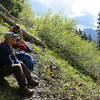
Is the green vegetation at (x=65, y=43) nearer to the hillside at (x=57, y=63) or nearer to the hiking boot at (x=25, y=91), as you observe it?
the hillside at (x=57, y=63)

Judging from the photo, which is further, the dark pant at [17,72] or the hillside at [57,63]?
the hillside at [57,63]

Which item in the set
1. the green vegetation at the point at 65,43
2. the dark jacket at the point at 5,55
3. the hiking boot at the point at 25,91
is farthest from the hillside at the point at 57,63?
the dark jacket at the point at 5,55

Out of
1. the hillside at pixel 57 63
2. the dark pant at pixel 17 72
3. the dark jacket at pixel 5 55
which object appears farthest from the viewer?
the hillside at pixel 57 63

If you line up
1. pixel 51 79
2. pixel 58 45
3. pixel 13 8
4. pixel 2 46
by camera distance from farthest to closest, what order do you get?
pixel 13 8 → pixel 58 45 → pixel 51 79 → pixel 2 46

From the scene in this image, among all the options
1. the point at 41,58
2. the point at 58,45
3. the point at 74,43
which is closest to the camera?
the point at 41,58

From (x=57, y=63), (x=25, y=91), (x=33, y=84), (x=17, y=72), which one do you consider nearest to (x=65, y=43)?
(x=57, y=63)

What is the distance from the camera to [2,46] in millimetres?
10133

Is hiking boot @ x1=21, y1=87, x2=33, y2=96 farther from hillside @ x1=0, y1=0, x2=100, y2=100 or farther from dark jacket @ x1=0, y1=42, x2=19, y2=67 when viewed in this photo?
dark jacket @ x1=0, y1=42, x2=19, y2=67

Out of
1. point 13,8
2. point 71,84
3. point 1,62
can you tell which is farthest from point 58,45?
point 1,62

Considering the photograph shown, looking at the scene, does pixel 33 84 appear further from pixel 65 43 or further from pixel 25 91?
pixel 65 43

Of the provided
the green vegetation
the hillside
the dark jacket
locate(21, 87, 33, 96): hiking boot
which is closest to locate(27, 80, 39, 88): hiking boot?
the hillside

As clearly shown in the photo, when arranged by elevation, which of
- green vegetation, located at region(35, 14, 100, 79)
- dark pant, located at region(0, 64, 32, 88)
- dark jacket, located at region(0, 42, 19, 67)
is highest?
dark jacket, located at region(0, 42, 19, 67)

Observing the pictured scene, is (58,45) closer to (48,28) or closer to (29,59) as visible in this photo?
(48,28)

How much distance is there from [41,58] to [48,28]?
8799 millimetres
